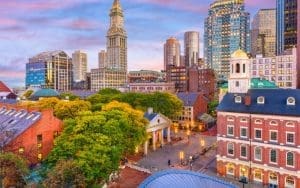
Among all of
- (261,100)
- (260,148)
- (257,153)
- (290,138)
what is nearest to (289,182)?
(257,153)

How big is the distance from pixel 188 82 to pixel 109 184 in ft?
436

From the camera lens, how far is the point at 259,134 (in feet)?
169

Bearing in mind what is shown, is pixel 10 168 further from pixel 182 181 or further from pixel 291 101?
pixel 291 101

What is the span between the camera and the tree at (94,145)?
132 feet

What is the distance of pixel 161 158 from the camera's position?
66688 millimetres

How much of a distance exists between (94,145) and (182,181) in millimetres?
16473

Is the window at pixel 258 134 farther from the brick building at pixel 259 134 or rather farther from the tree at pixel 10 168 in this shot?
the tree at pixel 10 168

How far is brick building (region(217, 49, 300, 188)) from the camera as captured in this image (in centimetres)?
4806

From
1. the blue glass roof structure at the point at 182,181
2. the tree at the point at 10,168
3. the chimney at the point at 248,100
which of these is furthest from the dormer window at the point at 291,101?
the tree at the point at 10,168

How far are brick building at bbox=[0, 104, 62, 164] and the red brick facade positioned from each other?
29.4 metres

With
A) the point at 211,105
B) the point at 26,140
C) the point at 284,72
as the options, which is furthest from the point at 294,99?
the point at 284,72

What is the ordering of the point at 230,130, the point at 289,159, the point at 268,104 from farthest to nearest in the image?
the point at 230,130 < the point at 268,104 < the point at 289,159

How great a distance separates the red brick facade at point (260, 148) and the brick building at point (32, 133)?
29.4 m

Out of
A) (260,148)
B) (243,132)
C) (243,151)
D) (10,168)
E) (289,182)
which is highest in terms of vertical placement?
(243,132)
